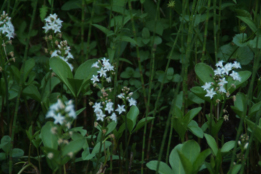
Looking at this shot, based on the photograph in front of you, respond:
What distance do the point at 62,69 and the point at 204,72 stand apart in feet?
2.04

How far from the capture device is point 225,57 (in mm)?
1950

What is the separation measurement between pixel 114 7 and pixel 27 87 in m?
0.59

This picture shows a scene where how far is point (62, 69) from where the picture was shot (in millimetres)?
1547

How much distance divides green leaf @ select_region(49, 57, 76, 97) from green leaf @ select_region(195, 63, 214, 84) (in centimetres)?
56

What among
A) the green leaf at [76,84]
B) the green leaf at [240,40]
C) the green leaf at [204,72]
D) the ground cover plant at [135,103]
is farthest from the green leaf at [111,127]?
the green leaf at [240,40]

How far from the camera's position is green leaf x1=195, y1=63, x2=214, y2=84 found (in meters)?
1.57

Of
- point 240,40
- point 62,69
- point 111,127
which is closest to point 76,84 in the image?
point 62,69

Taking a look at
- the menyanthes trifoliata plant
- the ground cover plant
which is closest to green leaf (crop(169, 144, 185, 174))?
the ground cover plant

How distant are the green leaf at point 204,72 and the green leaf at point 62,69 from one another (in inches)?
21.9

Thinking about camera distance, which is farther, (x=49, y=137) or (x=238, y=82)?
A: (x=238, y=82)

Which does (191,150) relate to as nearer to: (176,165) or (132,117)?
(176,165)

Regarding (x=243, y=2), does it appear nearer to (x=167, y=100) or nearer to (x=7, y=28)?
(x=167, y=100)

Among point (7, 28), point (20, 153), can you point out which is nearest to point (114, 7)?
point (7, 28)

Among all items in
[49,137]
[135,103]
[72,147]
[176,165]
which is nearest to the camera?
[72,147]
